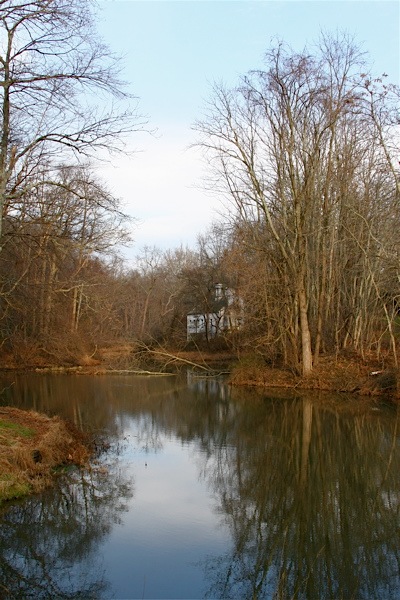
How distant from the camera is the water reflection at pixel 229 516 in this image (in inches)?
250

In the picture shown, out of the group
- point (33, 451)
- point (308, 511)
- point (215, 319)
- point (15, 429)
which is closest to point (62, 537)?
point (33, 451)

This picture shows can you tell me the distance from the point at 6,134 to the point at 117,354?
890 inches

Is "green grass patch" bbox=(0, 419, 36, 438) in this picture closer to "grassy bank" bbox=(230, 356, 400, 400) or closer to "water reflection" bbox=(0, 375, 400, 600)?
"water reflection" bbox=(0, 375, 400, 600)

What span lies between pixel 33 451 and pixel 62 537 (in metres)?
2.62

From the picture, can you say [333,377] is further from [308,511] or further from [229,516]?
[229,516]

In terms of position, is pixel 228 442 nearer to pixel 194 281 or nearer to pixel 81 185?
pixel 81 185

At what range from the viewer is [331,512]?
28.1 feet

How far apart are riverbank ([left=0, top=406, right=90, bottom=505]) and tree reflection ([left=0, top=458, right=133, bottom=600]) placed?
0.29 meters

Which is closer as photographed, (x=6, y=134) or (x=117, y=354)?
(x=6, y=134)

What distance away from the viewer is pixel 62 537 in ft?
25.4

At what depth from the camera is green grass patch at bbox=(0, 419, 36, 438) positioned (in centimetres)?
1083

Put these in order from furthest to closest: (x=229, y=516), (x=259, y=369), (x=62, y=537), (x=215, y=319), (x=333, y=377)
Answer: (x=215, y=319) → (x=259, y=369) → (x=333, y=377) → (x=229, y=516) → (x=62, y=537)

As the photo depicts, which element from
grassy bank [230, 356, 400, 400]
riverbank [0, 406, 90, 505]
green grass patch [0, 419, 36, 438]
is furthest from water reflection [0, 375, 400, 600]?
grassy bank [230, 356, 400, 400]

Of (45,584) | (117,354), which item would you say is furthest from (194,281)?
(45,584)
